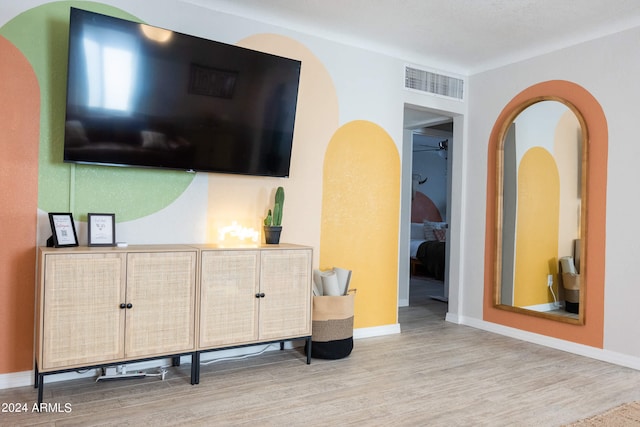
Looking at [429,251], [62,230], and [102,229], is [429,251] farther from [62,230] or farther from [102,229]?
[62,230]

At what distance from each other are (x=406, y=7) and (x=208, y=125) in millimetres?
1614

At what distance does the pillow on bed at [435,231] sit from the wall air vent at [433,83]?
4.42 metres

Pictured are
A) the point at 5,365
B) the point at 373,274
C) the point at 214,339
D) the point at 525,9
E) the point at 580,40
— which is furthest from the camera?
the point at 373,274

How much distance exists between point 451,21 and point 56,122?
9.18 feet

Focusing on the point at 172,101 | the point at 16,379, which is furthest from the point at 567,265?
the point at 16,379

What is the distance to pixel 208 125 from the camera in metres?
3.13

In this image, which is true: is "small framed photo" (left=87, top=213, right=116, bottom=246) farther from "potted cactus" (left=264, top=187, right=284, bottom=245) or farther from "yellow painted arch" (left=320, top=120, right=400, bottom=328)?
"yellow painted arch" (left=320, top=120, right=400, bottom=328)

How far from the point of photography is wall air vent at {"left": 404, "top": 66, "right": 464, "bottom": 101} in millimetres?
4395

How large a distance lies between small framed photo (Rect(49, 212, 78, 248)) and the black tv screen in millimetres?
329

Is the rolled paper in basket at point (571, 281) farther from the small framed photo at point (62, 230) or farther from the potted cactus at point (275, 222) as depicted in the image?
the small framed photo at point (62, 230)

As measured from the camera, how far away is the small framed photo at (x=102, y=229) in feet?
9.29

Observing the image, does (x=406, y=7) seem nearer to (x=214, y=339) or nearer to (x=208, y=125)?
(x=208, y=125)

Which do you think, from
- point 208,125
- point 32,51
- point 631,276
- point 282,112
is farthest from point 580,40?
point 32,51

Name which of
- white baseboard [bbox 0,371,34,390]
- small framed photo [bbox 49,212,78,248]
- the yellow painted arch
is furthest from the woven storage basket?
white baseboard [bbox 0,371,34,390]
